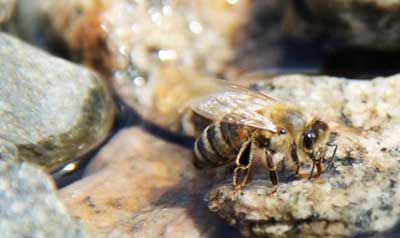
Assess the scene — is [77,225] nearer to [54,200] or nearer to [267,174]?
[54,200]

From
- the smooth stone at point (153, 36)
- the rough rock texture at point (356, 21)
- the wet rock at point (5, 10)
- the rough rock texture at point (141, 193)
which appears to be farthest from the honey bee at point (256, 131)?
A: the wet rock at point (5, 10)

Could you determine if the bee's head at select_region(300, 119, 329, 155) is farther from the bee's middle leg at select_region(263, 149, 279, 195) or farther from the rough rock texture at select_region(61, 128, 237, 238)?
the rough rock texture at select_region(61, 128, 237, 238)

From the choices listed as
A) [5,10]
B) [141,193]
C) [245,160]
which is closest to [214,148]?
[245,160]

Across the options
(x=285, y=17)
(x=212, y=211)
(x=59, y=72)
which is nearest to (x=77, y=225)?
(x=212, y=211)

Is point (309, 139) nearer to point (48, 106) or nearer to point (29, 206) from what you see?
point (29, 206)

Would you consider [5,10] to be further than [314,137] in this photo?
Yes

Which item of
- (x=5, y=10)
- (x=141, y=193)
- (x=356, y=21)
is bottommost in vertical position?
(x=141, y=193)

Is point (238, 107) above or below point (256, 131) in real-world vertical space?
above
